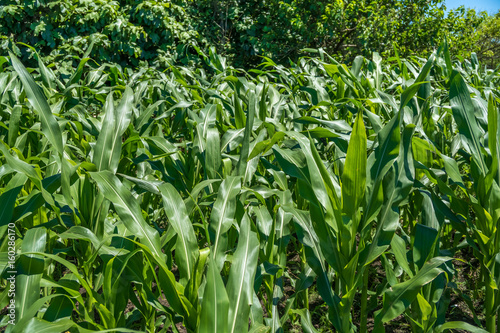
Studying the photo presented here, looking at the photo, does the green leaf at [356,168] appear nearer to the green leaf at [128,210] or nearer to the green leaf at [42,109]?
the green leaf at [128,210]

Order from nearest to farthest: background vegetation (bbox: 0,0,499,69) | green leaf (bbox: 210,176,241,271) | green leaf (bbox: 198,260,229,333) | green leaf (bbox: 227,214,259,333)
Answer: green leaf (bbox: 198,260,229,333) → green leaf (bbox: 227,214,259,333) → green leaf (bbox: 210,176,241,271) → background vegetation (bbox: 0,0,499,69)

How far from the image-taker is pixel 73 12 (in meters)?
5.43

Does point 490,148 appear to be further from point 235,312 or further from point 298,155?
point 235,312

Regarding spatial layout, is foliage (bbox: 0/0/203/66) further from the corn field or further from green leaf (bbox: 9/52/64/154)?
the corn field

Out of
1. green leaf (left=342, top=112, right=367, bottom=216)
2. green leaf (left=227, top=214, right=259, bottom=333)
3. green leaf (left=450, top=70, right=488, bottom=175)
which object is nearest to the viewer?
green leaf (left=227, top=214, right=259, bottom=333)

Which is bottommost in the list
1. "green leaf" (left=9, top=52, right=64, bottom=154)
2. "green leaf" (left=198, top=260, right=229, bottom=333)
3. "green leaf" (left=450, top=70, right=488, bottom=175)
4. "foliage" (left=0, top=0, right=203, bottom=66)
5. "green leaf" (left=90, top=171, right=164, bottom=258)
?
"green leaf" (left=198, top=260, right=229, bottom=333)

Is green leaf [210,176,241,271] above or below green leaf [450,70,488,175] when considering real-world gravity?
below

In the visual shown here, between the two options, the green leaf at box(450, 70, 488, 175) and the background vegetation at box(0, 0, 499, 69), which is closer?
the green leaf at box(450, 70, 488, 175)

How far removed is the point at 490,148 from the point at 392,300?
61cm

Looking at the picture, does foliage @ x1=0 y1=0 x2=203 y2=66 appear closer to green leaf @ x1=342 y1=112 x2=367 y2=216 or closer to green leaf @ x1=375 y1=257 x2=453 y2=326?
green leaf @ x1=342 y1=112 x2=367 y2=216

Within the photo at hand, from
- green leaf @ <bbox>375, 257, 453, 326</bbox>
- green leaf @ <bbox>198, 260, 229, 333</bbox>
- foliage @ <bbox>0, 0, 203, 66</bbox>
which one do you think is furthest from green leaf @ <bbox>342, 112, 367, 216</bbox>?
foliage @ <bbox>0, 0, 203, 66</bbox>

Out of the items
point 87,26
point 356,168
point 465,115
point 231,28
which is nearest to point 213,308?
point 356,168

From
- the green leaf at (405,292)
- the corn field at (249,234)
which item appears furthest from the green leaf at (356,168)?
the green leaf at (405,292)

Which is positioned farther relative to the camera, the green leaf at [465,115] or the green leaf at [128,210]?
the green leaf at [465,115]
